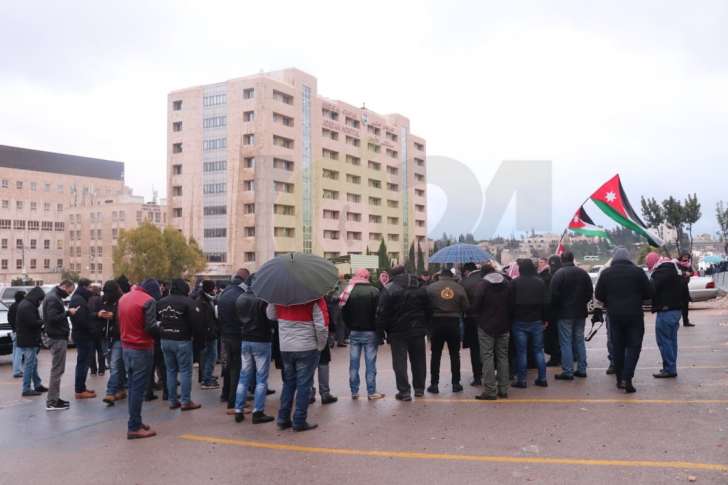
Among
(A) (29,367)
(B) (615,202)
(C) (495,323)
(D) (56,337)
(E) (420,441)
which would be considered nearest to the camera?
(E) (420,441)

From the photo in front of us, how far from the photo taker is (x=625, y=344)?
8.46 metres

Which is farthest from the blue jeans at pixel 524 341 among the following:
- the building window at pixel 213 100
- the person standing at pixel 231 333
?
the building window at pixel 213 100

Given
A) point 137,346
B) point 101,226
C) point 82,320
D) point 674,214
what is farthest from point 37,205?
point 137,346

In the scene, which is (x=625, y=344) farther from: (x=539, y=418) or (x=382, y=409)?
(x=382, y=409)

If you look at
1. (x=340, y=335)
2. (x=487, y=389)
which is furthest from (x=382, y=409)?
(x=340, y=335)

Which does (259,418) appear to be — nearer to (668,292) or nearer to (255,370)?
(255,370)

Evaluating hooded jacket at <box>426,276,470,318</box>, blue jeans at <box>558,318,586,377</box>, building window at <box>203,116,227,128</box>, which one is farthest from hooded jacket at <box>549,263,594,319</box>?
building window at <box>203,116,227,128</box>

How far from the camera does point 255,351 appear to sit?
25.7 feet

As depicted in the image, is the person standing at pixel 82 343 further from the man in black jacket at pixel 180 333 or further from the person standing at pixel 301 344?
the person standing at pixel 301 344

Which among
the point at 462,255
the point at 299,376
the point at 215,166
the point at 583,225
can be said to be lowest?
the point at 299,376

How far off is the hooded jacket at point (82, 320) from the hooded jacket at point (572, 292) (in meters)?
7.82

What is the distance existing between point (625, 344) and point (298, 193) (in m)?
70.4

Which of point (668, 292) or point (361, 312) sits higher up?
point (668, 292)

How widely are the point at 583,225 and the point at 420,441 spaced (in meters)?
14.2
